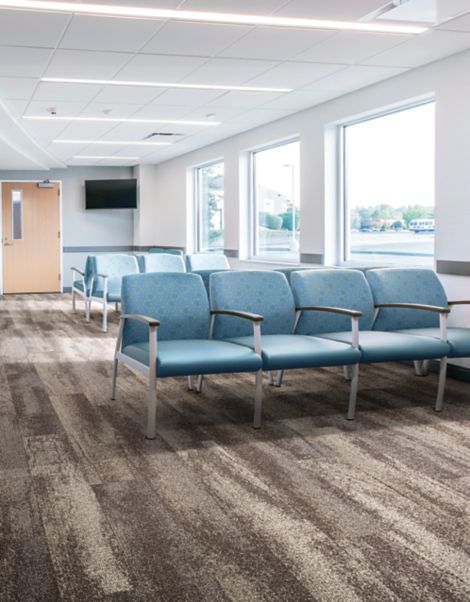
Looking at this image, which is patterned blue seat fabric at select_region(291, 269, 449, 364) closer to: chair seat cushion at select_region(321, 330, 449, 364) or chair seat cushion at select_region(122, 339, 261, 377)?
chair seat cushion at select_region(321, 330, 449, 364)

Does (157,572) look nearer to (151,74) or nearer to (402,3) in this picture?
(402,3)

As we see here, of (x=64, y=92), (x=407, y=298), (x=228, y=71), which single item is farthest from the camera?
(x=64, y=92)

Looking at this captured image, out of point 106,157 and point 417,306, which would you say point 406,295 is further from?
point 106,157

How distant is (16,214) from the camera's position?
959 cm

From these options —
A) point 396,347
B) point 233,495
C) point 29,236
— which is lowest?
point 233,495

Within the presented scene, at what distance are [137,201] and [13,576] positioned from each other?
8.10 meters

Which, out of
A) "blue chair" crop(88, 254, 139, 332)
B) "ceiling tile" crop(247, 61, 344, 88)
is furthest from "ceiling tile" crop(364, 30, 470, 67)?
"blue chair" crop(88, 254, 139, 332)

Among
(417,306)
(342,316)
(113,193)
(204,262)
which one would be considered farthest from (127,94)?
(113,193)

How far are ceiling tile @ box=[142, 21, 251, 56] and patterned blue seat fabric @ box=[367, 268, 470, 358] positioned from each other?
52.8 inches

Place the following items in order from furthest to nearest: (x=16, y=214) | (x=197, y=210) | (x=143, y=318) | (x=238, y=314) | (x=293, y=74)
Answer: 1. (x=16, y=214)
2. (x=197, y=210)
3. (x=293, y=74)
4. (x=238, y=314)
5. (x=143, y=318)

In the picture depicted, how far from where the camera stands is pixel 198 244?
839 centimetres

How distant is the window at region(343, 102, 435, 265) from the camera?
450 centimetres

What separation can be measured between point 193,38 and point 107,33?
410mm

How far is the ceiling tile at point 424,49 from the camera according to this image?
11.7ft
